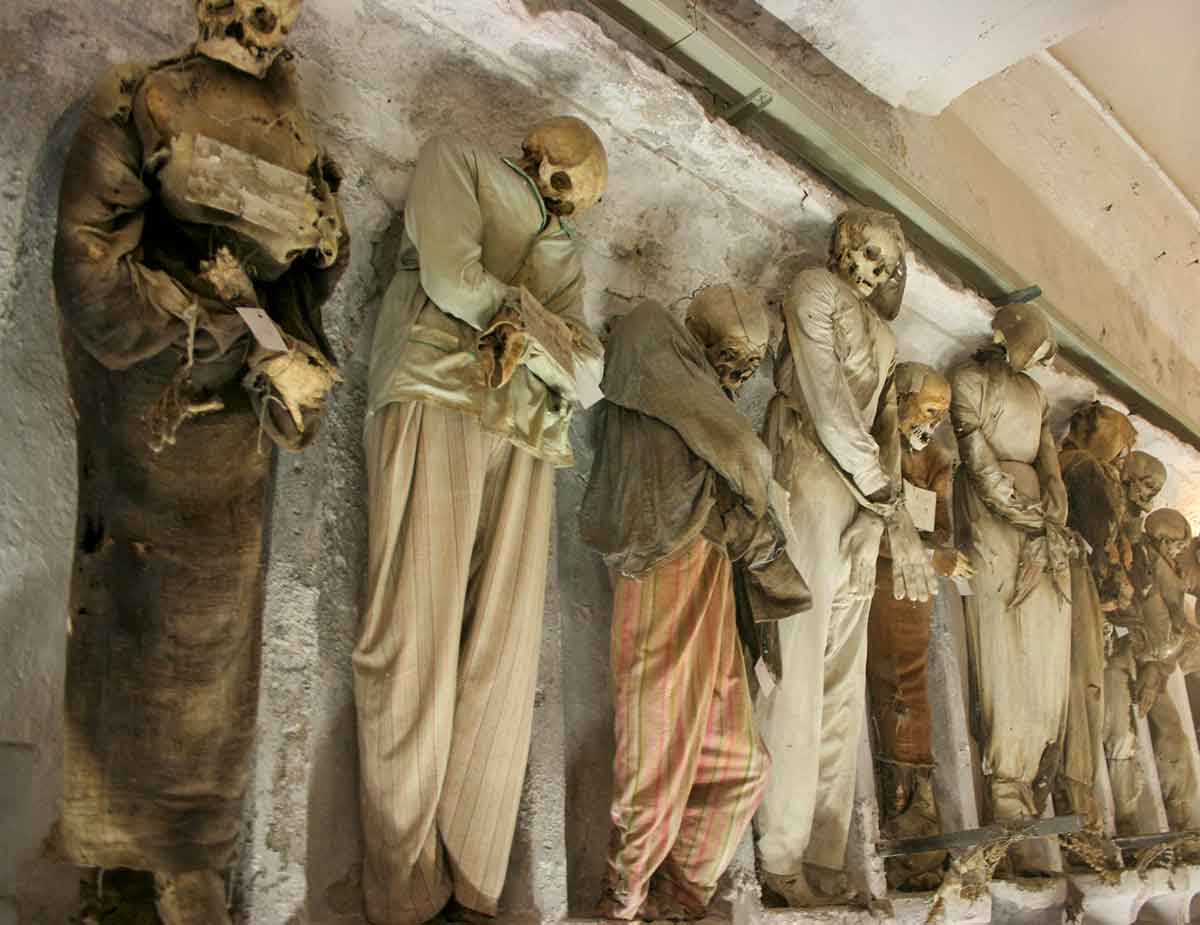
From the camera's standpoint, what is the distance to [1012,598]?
534 centimetres

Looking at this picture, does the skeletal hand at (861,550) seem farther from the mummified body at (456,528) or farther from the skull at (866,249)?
the mummified body at (456,528)

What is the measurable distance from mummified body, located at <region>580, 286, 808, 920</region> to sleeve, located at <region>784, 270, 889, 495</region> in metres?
0.55

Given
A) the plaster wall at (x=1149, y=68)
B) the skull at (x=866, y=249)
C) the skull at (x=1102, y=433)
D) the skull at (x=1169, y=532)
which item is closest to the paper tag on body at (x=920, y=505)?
the skull at (x=866, y=249)

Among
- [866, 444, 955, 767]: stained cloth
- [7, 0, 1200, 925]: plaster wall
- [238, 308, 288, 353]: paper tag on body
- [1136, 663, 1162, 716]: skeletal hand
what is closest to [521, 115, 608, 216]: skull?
[7, 0, 1200, 925]: plaster wall

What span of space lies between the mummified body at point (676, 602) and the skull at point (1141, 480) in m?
3.25

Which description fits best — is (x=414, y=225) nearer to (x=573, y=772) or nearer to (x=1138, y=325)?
(x=573, y=772)

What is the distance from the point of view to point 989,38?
19.4ft

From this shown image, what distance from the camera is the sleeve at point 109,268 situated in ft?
8.72

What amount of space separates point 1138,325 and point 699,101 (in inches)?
186

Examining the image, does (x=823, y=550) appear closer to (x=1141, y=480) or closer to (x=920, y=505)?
(x=920, y=505)

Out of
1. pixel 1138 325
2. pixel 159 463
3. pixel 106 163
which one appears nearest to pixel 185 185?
pixel 106 163

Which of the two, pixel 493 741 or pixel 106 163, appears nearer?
pixel 106 163

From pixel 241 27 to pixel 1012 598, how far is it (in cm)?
381

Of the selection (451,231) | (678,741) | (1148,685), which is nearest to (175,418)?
(451,231)
